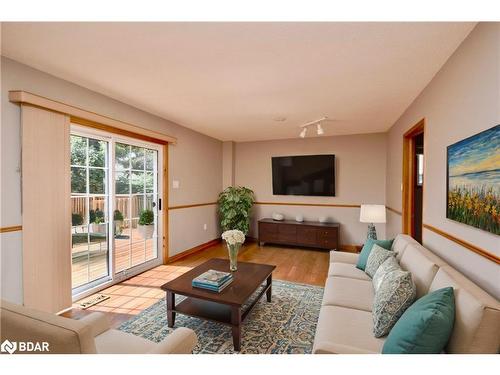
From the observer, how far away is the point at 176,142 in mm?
4082

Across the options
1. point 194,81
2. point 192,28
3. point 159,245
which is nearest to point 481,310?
point 192,28

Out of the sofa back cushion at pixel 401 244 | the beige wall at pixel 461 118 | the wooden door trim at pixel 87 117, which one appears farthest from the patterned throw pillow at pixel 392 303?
the wooden door trim at pixel 87 117

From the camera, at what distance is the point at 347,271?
2.47 m

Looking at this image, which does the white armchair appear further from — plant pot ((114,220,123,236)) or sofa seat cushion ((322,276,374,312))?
plant pot ((114,220,123,236))

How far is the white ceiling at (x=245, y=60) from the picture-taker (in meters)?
1.60

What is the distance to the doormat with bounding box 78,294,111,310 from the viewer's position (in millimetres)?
2554

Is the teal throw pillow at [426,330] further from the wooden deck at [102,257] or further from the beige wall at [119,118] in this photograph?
the wooden deck at [102,257]

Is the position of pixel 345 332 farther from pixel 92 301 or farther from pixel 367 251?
pixel 92 301

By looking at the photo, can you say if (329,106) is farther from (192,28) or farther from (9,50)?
(9,50)

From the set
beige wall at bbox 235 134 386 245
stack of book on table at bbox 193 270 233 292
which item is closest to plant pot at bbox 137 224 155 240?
stack of book on table at bbox 193 270 233 292

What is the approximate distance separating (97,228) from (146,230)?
2.61 feet

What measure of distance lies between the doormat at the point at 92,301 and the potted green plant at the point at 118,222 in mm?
748

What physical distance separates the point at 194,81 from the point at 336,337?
2.40 meters

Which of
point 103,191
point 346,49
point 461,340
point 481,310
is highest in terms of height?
point 346,49
